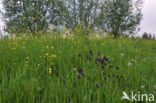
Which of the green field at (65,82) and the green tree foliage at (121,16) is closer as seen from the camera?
the green field at (65,82)

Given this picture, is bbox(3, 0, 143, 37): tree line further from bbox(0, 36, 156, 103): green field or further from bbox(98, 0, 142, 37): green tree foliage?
bbox(0, 36, 156, 103): green field

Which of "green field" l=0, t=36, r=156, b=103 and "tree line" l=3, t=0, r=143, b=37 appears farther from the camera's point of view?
"tree line" l=3, t=0, r=143, b=37

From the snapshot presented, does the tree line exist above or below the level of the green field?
above

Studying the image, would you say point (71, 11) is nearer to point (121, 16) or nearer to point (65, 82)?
point (121, 16)

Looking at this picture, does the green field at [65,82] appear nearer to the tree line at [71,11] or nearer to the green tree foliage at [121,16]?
the tree line at [71,11]

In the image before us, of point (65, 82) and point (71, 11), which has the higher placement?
point (71, 11)

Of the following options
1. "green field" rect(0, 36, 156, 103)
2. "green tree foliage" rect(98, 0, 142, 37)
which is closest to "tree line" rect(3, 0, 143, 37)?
"green tree foliage" rect(98, 0, 142, 37)

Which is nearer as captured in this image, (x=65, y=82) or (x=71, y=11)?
(x=65, y=82)

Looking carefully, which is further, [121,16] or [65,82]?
[121,16]

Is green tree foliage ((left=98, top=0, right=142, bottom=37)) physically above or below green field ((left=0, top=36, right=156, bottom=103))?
above

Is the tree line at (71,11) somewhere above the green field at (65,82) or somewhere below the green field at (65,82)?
above

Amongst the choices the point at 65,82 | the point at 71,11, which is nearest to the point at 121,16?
the point at 71,11

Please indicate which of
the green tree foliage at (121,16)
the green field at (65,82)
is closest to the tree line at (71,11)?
the green tree foliage at (121,16)

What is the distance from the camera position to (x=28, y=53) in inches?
118
